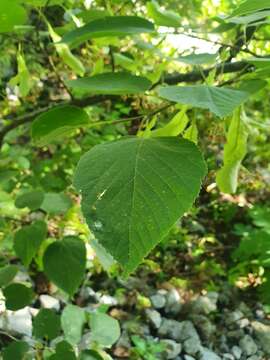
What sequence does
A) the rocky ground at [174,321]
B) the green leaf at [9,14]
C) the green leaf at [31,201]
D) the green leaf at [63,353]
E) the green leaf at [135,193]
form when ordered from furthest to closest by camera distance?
the rocky ground at [174,321], the green leaf at [31,201], the green leaf at [63,353], the green leaf at [9,14], the green leaf at [135,193]

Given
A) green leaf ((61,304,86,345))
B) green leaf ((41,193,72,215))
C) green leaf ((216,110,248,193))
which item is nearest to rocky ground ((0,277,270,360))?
green leaf ((61,304,86,345))

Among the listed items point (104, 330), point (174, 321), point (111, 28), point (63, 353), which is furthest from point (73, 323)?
point (174, 321)

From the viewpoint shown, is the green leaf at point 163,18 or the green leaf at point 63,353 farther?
the green leaf at point 63,353

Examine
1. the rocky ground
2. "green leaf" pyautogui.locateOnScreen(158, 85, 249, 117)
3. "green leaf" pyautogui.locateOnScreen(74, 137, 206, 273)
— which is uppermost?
"green leaf" pyautogui.locateOnScreen(158, 85, 249, 117)

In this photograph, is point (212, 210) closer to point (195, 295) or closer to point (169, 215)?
point (195, 295)

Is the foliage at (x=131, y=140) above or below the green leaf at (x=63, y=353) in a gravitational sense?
above

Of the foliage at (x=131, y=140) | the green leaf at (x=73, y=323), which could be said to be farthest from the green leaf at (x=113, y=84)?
the green leaf at (x=73, y=323)

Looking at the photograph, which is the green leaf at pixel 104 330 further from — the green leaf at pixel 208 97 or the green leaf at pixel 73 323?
the green leaf at pixel 208 97

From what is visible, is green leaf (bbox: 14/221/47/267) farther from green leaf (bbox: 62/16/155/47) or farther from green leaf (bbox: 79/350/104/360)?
green leaf (bbox: 62/16/155/47)
